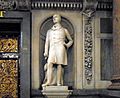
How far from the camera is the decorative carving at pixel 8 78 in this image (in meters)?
12.3

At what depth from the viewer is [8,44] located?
40.9ft

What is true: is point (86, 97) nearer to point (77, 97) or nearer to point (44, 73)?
point (77, 97)

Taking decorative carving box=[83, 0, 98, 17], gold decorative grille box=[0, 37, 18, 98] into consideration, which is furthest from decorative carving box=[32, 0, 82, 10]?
gold decorative grille box=[0, 37, 18, 98]

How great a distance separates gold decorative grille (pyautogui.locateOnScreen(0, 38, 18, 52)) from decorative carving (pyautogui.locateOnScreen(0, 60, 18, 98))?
1.19 feet

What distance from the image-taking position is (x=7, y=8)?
11.8 m

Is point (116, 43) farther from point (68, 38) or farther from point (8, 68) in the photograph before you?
point (8, 68)

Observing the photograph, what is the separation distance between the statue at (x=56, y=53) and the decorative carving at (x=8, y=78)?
1.26m

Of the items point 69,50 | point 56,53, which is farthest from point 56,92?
point 69,50

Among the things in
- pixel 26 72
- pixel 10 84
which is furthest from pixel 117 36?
pixel 10 84

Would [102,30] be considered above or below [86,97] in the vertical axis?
above

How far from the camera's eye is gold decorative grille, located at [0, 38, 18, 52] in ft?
40.7

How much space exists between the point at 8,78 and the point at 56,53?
189 centimetres

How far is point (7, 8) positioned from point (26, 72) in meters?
1.92

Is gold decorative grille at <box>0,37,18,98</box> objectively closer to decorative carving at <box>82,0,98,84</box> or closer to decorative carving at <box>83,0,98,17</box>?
decorative carving at <box>82,0,98,84</box>
